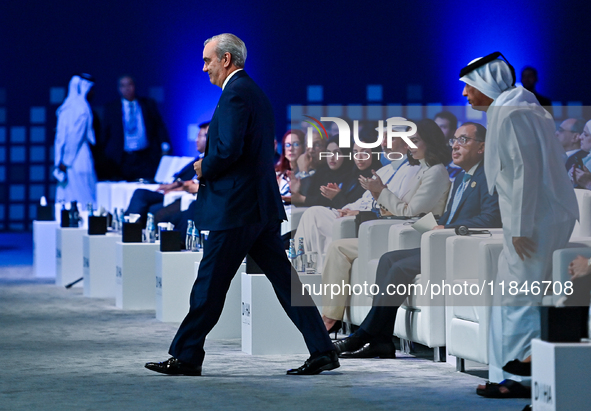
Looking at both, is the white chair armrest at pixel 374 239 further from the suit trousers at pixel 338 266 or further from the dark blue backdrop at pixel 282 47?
the dark blue backdrop at pixel 282 47

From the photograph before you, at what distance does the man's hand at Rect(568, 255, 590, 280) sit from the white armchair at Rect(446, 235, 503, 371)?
0.50 m

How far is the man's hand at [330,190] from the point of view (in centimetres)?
575

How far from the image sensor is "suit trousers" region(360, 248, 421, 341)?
4742mm

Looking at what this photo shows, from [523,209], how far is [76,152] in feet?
29.4

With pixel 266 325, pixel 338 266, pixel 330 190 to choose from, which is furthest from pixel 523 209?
pixel 330 190

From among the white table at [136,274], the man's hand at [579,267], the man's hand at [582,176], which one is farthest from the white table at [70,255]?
the man's hand at [579,267]

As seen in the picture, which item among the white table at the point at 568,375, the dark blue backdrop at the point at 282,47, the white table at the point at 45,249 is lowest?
the white table at the point at 568,375

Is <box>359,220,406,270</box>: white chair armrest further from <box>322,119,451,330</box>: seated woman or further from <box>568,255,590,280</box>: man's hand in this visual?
<box>568,255,590,280</box>: man's hand

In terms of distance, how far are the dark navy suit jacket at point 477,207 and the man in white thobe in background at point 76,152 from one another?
25.4ft

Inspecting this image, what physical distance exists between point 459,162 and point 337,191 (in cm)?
106

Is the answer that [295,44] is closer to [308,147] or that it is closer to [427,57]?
[427,57]

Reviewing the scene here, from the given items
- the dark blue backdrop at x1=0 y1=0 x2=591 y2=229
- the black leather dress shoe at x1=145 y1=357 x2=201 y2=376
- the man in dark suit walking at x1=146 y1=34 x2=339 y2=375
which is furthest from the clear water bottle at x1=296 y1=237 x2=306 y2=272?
the dark blue backdrop at x1=0 y1=0 x2=591 y2=229

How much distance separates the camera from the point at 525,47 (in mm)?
11891

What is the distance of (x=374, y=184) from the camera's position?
540cm
